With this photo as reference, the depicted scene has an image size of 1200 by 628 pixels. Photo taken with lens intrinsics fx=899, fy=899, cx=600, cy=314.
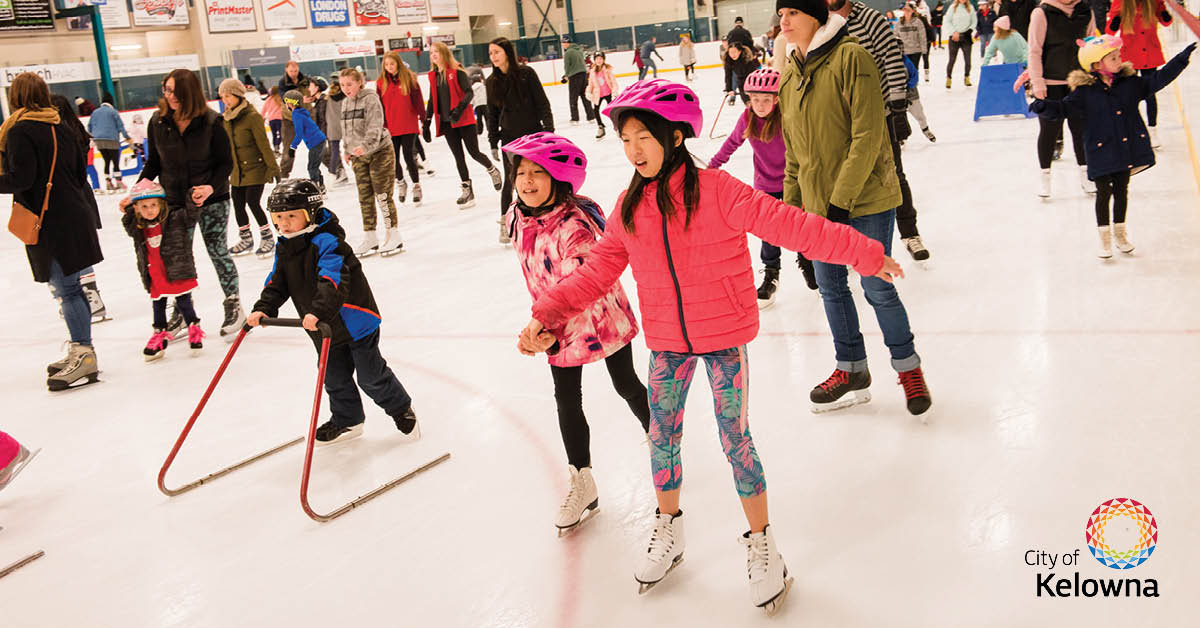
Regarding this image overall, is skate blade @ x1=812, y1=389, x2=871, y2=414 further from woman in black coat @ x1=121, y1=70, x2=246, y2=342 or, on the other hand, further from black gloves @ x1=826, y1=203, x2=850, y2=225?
woman in black coat @ x1=121, y1=70, x2=246, y2=342

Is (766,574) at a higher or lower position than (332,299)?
lower

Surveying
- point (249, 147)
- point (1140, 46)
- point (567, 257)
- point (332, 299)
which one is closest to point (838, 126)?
point (567, 257)

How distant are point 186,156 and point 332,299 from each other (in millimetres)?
2448

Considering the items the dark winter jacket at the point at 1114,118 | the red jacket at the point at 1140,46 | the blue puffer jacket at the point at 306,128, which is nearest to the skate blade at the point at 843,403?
the dark winter jacket at the point at 1114,118

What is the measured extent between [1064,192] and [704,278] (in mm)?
5139

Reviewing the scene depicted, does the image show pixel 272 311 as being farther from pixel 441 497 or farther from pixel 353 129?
pixel 353 129

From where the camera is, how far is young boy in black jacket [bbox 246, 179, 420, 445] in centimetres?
304

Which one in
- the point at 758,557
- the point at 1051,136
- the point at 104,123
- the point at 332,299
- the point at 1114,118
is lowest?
the point at 758,557

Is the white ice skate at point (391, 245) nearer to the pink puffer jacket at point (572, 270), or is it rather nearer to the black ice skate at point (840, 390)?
the black ice skate at point (840, 390)

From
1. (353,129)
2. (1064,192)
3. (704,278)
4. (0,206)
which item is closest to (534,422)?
(704,278)

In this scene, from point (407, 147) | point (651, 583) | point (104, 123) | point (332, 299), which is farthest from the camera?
point (104, 123)

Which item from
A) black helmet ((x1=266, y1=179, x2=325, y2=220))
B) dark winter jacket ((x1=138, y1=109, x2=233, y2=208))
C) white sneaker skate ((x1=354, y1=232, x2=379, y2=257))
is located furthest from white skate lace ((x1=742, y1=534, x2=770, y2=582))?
white sneaker skate ((x1=354, y1=232, x2=379, y2=257))

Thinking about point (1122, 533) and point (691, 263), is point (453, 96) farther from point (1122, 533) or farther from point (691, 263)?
point (1122, 533)

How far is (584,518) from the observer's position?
263 centimetres
